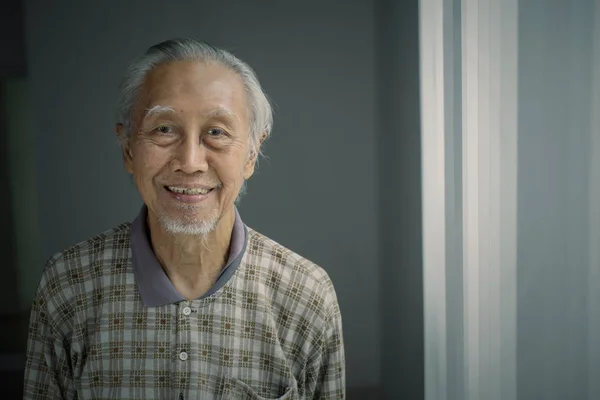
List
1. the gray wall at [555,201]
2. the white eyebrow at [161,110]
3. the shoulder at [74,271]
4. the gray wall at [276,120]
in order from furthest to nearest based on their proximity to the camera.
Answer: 1. the gray wall at [276,120]
2. the shoulder at [74,271]
3. the white eyebrow at [161,110]
4. the gray wall at [555,201]

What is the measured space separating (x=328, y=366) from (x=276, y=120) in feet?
2.45

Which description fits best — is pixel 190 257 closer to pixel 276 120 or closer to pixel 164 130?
pixel 164 130

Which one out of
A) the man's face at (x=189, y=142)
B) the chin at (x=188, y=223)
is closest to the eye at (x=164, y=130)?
the man's face at (x=189, y=142)

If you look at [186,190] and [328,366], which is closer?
[186,190]

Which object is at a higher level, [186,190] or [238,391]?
[186,190]

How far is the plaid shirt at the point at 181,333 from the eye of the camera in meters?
1.07

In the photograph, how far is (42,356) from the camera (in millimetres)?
1107

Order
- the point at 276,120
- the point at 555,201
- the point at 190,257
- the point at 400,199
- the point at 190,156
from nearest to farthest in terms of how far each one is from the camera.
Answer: the point at 555,201 < the point at 190,156 < the point at 190,257 < the point at 400,199 < the point at 276,120

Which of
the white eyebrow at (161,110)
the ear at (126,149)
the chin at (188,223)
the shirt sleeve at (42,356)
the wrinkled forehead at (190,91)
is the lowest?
the shirt sleeve at (42,356)

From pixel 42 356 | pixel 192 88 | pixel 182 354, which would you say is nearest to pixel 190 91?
pixel 192 88

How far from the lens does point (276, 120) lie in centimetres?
Answer: 165

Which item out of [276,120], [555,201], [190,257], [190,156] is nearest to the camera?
[555,201]

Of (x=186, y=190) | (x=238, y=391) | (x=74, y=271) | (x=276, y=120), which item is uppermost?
(x=276, y=120)

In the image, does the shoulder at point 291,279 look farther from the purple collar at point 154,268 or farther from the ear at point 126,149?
the ear at point 126,149
